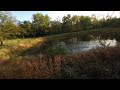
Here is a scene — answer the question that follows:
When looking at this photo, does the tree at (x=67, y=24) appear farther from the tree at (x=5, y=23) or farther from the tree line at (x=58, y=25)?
the tree at (x=5, y=23)

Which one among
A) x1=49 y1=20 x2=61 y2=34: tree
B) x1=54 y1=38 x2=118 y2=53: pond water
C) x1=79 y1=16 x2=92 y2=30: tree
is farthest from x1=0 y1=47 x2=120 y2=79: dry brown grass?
x1=79 y1=16 x2=92 y2=30: tree

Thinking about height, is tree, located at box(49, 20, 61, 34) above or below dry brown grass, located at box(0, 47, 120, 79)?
below

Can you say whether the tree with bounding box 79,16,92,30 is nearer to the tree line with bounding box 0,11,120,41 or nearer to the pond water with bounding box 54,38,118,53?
the tree line with bounding box 0,11,120,41

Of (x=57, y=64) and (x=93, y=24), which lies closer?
(x=57, y=64)

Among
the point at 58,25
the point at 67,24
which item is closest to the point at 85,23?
the point at 67,24

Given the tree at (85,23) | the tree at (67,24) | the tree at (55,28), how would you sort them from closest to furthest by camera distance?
the tree at (55,28) → the tree at (67,24) → the tree at (85,23)

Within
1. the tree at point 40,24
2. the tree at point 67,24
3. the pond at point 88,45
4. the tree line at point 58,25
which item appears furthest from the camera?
the tree at point 67,24

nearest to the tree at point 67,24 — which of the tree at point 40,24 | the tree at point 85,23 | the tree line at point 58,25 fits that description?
the tree line at point 58,25
